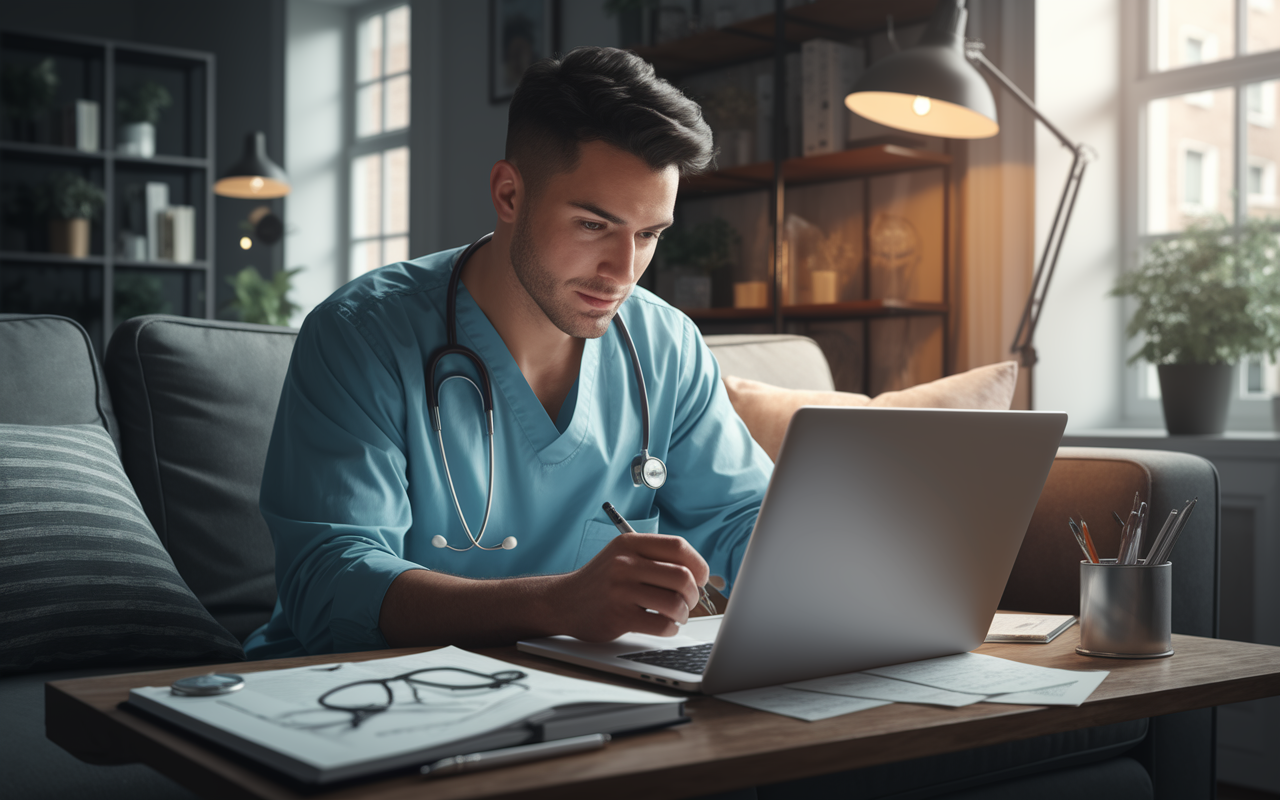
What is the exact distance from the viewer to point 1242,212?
9.09 feet

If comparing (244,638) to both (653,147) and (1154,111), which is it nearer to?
(653,147)

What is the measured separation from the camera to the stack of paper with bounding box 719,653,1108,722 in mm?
715

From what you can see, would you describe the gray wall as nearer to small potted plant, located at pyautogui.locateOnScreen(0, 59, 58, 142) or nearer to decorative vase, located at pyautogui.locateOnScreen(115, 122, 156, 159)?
decorative vase, located at pyautogui.locateOnScreen(115, 122, 156, 159)

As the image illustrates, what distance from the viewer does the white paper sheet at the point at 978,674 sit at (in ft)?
2.54

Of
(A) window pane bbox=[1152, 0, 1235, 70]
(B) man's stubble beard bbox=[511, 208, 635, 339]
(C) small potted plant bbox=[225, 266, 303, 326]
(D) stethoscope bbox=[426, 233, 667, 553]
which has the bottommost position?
(D) stethoscope bbox=[426, 233, 667, 553]

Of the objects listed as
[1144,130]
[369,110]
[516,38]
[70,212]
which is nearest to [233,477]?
[1144,130]

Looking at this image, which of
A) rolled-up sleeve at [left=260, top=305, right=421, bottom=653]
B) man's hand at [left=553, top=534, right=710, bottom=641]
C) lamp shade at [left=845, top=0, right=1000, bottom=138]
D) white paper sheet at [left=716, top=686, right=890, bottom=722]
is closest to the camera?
white paper sheet at [left=716, top=686, right=890, bottom=722]

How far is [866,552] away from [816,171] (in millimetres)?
2513

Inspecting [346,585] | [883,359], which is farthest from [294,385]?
[883,359]

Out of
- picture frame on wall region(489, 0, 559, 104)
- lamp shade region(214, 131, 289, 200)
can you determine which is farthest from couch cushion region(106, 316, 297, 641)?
lamp shade region(214, 131, 289, 200)

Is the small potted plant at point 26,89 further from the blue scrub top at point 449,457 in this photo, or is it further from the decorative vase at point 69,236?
the blue scrub top at point 449,457

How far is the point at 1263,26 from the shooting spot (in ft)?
9.03

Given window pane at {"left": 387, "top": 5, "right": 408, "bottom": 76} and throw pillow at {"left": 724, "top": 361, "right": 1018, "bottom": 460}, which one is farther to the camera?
window pane at {"left": 387, "top": 5, "right": 408, "bottom": 76}

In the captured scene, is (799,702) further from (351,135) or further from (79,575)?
(351,135)
